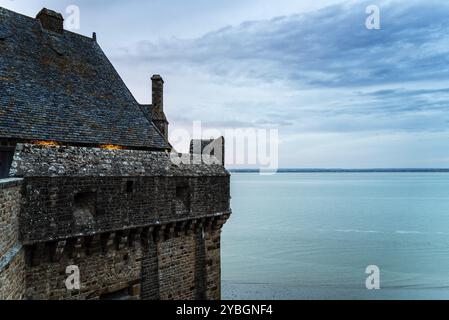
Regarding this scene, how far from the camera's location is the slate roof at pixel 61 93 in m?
14.4

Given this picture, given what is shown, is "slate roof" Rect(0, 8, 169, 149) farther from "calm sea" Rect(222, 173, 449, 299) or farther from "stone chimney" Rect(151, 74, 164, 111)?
"calm sea" Rect(222, 173, 449, 299)

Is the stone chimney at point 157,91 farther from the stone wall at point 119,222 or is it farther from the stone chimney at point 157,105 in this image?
the stone wall at point 119,222

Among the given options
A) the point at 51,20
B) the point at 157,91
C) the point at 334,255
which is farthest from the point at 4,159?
the point at 334,255

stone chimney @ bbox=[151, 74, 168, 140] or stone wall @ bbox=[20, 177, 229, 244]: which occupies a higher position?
stone chimney @ bbox=[151, 74, 168, 140]

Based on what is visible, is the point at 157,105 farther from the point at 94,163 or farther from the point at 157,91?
the point at 94,163

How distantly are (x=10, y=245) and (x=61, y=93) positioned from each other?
9350mm

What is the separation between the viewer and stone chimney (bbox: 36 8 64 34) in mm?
19188

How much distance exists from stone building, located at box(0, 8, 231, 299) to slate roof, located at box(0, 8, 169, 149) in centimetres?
5

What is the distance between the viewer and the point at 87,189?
434 inches

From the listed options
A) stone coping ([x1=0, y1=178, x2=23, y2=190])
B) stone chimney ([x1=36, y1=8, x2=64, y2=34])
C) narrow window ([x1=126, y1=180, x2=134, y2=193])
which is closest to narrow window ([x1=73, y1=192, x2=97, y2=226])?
narrow window ([x1=126, y1=180, x2=134, y2=193])

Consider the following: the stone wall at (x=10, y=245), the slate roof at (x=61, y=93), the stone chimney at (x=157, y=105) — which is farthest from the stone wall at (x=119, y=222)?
the stone chimney at (x=157, y=105)

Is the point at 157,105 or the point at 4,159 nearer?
the point at 4,159

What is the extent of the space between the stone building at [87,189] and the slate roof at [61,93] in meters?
0.05

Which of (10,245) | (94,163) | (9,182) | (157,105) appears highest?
(157,105)
